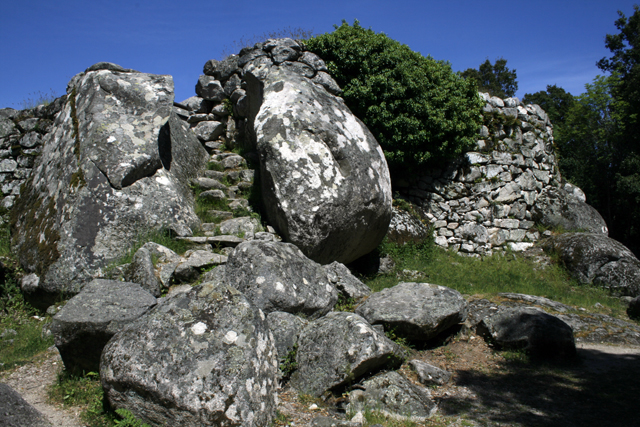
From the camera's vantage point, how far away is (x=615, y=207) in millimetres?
17531

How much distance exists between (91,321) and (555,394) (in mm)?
4469

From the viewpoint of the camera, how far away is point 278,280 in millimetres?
4746

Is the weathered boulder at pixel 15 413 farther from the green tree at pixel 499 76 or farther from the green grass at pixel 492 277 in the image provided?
the green tree at pixel 499 76

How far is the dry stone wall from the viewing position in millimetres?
10609

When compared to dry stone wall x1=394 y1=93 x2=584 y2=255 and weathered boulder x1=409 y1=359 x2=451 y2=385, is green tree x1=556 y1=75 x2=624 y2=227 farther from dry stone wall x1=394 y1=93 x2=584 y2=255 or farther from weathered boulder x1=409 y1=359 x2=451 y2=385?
weathered boulder x1=409 y1=359 x2=451 y2=385

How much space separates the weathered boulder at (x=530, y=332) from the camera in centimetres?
A: 506

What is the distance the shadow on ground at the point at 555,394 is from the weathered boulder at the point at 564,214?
21.1ft

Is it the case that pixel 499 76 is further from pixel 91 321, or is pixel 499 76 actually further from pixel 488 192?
pixel 91 321

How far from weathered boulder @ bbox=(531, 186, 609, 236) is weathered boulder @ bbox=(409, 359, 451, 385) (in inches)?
320

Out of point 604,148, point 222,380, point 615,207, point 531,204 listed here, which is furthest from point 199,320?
point 604,148

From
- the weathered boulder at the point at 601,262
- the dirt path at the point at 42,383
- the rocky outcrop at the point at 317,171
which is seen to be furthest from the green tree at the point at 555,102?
the dirt path at the point at 42,383

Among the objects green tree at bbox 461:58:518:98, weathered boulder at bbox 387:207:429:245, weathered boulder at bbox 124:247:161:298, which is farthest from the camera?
green tree at bbox 461:58:518:98

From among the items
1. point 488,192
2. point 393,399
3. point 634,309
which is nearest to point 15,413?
point 393,399

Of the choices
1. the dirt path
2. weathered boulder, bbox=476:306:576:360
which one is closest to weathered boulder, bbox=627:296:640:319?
weathered boulder, bbox=476:306:576:360
